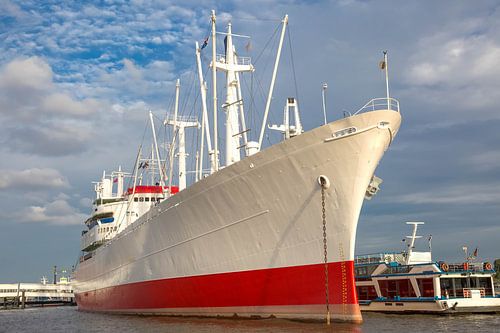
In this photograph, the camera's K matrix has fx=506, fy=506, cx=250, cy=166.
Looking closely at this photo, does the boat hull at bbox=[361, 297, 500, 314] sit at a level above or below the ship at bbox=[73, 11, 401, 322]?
below

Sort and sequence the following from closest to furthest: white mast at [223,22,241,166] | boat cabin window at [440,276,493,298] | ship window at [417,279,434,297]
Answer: white mast at [223,22,241,166]
ship window at [417,279,434,297]
boat cabin window at [440,276,493,298]

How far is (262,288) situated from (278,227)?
94.8 inches

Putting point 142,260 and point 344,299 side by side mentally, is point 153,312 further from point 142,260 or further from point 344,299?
point 344,299

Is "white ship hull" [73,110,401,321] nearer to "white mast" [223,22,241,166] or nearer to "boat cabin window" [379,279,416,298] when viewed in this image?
"white mast" [223,22,241,166]

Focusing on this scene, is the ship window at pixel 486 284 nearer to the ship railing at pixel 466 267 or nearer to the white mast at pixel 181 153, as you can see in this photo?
the ship railing at pixel 466 267

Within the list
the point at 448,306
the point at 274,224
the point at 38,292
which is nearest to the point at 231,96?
the point at 274,224

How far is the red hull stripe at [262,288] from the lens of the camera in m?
17.2

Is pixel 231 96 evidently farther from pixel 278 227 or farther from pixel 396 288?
pixel 396 288

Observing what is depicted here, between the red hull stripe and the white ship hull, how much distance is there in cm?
3

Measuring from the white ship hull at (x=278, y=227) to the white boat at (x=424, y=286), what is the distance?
38.8 feet

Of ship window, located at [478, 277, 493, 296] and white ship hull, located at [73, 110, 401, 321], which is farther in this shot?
ship window, located at [478, 277, 493, 296]

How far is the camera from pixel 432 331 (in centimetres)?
1830

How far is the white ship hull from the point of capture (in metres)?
17.2

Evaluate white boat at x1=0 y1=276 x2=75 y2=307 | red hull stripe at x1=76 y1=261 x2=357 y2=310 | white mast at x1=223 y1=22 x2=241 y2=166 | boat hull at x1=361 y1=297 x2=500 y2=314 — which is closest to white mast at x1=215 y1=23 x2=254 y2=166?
white mast at x1=223 y1=22 x2=241 y2=166
